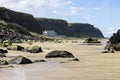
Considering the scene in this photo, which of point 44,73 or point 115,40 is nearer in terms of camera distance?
point 44,73

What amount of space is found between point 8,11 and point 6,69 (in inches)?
6621

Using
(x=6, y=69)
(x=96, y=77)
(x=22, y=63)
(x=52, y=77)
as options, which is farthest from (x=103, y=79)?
(x=22, y=63)

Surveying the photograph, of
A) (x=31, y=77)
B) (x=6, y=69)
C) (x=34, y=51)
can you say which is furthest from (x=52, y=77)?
(x=34, y=51)

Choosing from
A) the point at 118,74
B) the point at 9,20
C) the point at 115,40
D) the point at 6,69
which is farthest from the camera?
the point at 9,20

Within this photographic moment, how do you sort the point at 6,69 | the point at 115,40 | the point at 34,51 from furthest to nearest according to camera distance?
the point at 115,40, the point at 34,51, the point at 6,69

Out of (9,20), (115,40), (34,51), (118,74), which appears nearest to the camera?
(118,74)

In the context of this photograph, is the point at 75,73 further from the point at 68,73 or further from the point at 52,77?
the point at 52,77

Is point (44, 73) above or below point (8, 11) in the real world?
below

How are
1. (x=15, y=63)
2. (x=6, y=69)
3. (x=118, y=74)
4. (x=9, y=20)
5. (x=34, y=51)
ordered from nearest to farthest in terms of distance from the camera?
(x=118, y=74) < (x=6, y=69) < (x=15, y=63) < (x=34, y=51) < (x=9, y=20)

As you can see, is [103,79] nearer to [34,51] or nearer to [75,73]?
[75,73]

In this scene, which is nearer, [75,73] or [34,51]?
[75,73]

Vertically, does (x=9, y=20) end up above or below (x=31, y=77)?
above

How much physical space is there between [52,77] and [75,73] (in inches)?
80.3

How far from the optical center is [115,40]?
50344 millimetres
